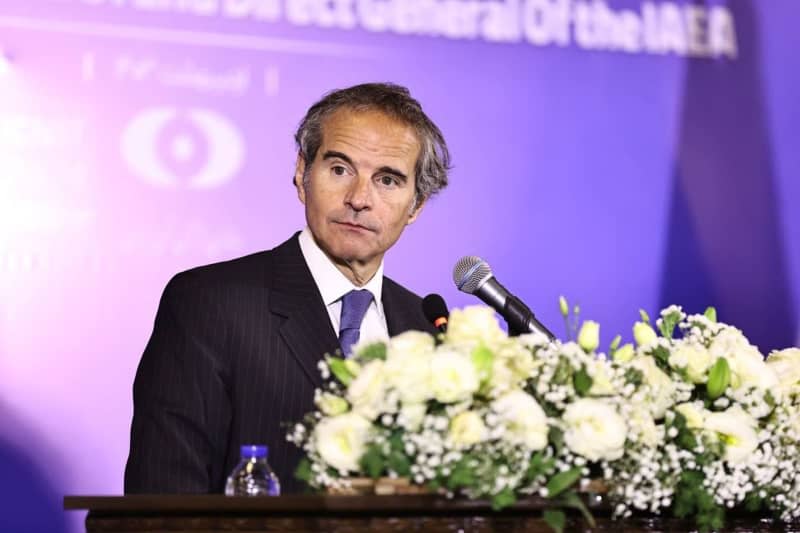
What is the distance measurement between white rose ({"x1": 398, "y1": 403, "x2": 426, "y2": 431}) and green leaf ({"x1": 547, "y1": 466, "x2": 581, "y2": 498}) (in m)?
0.22

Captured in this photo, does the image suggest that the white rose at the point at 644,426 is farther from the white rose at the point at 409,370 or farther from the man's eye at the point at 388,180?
the man's eye at the point at 388,180

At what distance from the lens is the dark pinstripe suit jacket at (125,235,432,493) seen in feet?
9.26

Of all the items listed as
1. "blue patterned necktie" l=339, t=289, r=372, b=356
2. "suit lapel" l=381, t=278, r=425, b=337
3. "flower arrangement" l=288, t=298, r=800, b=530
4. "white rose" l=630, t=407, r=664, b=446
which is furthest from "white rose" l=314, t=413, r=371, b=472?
"suit lapel" l=381, t=278, r=425, b=337

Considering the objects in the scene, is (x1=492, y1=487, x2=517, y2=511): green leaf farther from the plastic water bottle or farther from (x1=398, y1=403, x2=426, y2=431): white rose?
the plastic water bottle

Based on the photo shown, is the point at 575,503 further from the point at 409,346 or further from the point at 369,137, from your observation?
the point at 369,137

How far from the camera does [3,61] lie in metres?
4.41

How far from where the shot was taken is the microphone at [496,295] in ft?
8.27

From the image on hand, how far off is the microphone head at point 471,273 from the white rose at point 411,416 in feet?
2.35

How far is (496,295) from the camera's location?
8.49ft

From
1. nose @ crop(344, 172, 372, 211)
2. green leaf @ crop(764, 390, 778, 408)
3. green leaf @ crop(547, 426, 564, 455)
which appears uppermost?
nose @ crop(344, 172, 372, 211)

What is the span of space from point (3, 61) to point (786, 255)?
329cm

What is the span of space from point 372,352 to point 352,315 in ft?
3.90

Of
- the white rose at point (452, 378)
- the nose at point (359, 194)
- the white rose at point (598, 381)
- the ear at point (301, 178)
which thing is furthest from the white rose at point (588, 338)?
the ear at point (301, 178)

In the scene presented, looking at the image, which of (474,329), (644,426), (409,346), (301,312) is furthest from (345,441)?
(301,312)
